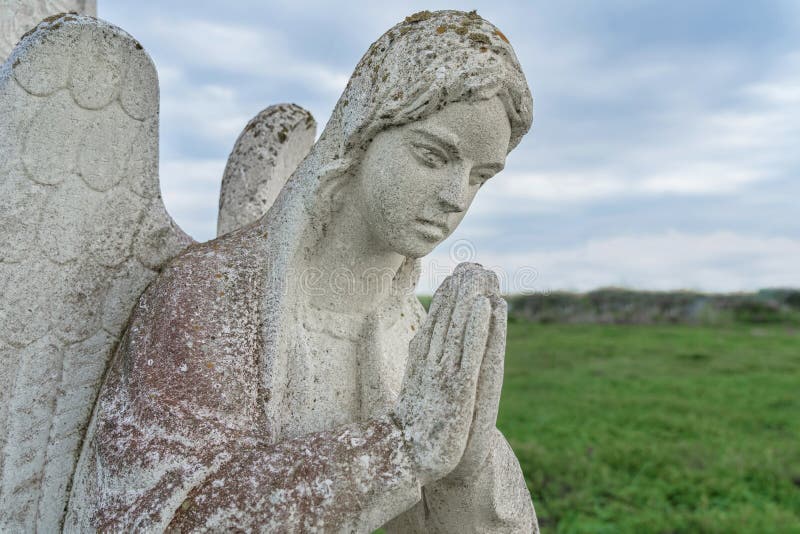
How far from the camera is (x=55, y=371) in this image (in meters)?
2.04

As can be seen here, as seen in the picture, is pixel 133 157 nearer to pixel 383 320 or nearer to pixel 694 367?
pixel 383 320

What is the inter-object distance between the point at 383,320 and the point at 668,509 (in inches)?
210

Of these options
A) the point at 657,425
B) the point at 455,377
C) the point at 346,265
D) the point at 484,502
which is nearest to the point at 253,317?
the point at 346,265

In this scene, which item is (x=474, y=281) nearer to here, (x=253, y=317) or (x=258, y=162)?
(x=253, y=317)

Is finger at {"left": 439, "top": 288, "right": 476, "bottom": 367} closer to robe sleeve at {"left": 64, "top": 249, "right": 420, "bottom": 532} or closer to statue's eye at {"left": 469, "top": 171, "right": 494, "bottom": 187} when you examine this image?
robe sleeve at {"left": 64, "top": 249, "right": 420, "bottom": 532}

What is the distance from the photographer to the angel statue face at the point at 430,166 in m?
1.92

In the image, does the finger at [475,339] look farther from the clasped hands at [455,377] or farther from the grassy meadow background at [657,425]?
the grassy meadow background at [657,425]

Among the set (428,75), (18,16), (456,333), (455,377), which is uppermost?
(18,16)

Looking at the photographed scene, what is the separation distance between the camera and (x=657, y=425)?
8961mm

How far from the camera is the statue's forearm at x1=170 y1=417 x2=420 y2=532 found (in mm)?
1638

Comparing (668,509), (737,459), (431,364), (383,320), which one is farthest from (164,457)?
(737,459)

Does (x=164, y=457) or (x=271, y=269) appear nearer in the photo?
(x=164, y=457)

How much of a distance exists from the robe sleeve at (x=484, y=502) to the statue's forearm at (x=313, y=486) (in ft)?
1.07

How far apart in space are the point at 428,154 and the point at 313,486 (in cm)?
92
